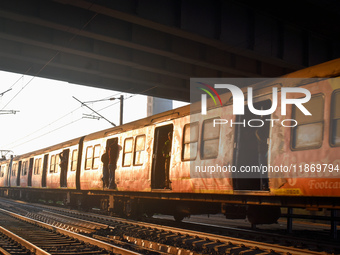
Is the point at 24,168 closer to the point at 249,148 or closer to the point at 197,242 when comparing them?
the point at 197,242

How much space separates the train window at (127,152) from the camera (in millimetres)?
14237

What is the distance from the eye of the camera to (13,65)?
20.3 metres

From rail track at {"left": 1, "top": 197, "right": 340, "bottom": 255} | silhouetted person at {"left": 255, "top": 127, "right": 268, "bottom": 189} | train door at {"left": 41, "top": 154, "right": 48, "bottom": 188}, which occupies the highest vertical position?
silhouetted person at {"left": 255, "top": 127, "right": 268, "bottom": 189}

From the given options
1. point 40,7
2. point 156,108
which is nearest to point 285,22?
point 40,7

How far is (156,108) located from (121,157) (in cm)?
13256

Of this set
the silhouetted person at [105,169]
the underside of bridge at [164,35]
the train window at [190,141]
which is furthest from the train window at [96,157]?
the train window at [190,141]

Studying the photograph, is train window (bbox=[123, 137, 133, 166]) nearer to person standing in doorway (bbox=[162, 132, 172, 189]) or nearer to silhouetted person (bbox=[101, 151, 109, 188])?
silhouetted person (bbox=[101, 151, 109, 188])

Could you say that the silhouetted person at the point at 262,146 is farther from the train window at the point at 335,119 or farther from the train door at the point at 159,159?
the train door at the point at 159,159

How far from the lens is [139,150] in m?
13.6

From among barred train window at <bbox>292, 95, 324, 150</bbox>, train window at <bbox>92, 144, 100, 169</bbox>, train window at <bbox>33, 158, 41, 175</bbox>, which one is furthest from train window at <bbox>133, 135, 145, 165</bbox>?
train window at <bbox>33, 158, 41, 175</bbox>

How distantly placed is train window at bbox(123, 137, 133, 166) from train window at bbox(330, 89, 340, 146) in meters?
7.86

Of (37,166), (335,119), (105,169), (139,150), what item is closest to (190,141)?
(139,150)

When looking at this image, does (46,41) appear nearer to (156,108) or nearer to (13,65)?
(13,65)

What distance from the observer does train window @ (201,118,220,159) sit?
10055 mm
